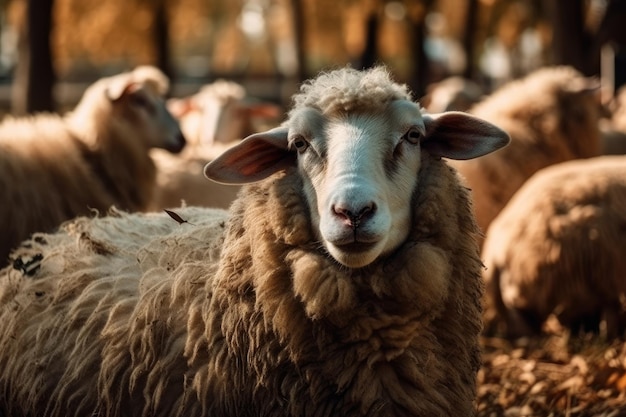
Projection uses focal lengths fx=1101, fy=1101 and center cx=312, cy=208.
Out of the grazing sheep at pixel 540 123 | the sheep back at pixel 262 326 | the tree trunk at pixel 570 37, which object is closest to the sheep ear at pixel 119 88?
the grazing sheep at pixel 540 123

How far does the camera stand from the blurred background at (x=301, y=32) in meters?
13.3

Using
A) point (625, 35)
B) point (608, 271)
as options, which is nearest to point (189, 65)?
point (625, 35)

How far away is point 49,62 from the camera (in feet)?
42.8

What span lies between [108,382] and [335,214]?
3.62ft

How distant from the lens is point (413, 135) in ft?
12.3

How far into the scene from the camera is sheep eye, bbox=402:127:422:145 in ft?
12.2

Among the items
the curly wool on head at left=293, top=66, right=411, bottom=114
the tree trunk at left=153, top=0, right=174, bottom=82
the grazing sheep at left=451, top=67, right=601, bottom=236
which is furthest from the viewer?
the tree trunk at left=153, top=0, right=174, bottom=82

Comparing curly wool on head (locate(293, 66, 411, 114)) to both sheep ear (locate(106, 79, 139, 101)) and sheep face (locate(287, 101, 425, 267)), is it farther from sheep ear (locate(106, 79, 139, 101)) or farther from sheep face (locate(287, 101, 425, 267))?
sheep ear (locate(106, 79, 139, 101))

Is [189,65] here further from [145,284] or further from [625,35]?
[145,284]

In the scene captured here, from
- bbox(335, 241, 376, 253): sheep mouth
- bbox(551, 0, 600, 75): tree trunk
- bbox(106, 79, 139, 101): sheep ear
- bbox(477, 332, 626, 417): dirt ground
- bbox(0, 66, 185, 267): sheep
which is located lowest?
bbox(477, 332, 626, 417): dirt ground

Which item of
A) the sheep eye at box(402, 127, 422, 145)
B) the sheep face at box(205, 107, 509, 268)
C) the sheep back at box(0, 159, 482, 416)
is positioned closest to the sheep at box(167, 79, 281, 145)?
the sheep back at box(0, 159, 482, 416)

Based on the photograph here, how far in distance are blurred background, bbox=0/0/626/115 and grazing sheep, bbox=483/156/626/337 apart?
6281 millimetres

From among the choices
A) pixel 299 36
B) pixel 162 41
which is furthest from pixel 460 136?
pixel 162 41

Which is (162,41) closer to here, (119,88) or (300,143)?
(119,88)
